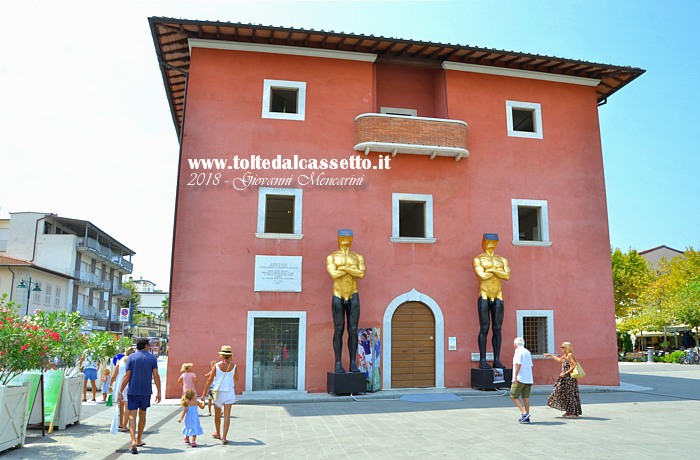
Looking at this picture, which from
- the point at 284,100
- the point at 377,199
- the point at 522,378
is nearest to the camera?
the point at 522,378

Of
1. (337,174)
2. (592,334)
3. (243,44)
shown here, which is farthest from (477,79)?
(592,334)

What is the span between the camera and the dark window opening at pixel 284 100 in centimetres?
1770

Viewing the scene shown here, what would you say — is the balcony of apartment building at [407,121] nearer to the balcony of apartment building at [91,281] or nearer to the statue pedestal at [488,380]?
the statue pedestal at [488,380]

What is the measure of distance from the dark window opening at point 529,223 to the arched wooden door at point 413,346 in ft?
16.3

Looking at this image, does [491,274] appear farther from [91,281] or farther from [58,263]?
[91,281]

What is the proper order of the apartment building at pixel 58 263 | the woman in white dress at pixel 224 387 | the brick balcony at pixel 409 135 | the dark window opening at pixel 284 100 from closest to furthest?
the woman in white dress at pixel 224 387
the brick balcony at pixel 409 135
the dark window opening at pixel 284 100
the apartment building at pixel 58 263

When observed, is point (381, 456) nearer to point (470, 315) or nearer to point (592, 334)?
point (470, 315)

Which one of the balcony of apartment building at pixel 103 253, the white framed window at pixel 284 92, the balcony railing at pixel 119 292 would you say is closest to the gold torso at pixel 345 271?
the white framed window at pixel 284 92

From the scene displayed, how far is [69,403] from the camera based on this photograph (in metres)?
10.3

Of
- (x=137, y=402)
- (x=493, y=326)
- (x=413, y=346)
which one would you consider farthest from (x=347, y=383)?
(x=137, y=402)

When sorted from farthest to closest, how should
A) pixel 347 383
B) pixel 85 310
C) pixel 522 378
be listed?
1. pixel 85 310
2. pixel 347 383
3. pixel 522 378

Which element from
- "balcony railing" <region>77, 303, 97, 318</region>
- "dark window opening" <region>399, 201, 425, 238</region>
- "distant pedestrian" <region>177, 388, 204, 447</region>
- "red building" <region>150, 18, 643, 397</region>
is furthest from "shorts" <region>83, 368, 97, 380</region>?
"balcony railing" <region>77, 303, 97, 318</region>

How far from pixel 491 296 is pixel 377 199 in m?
4.53

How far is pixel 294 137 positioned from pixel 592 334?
11.5m
